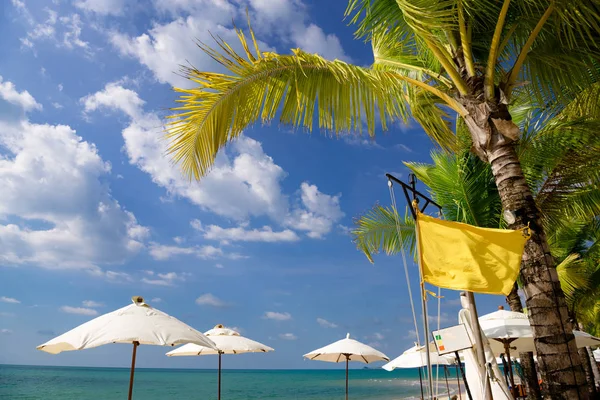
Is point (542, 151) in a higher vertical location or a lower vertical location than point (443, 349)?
higher

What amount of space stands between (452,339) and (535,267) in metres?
1.50

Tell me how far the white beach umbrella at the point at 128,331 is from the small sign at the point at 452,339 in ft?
11.5

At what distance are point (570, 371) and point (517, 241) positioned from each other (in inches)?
47.6

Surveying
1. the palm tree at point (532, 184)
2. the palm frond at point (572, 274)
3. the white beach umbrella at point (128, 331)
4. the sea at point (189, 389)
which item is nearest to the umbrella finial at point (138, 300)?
the white beach umbrella at point (128, 331)

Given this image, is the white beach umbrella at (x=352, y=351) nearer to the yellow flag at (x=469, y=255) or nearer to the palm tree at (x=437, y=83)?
the palm tree at (x=437, y=83)

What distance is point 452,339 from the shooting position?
17.6ft

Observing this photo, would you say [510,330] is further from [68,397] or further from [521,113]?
[68,397]

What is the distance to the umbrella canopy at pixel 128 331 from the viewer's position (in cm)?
604

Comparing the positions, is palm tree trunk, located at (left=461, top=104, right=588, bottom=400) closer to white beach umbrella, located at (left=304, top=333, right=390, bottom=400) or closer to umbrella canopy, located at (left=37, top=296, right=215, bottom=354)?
umbrella canopy, located at (left=37, top=296, right=215, bottom=354)

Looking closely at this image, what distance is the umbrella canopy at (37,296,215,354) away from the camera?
6043 millimetres

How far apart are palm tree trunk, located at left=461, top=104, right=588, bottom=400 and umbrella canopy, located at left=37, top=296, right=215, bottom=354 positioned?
4606mm

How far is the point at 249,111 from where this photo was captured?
6.01m

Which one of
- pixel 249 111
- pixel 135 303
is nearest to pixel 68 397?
pixel 135 303

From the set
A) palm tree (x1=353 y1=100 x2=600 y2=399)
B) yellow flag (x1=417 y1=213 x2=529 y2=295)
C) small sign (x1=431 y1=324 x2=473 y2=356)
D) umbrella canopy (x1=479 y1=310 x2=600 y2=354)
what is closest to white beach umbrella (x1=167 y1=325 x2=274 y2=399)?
palm tree (x1=353 y1=100 x2=600 y2=399)
